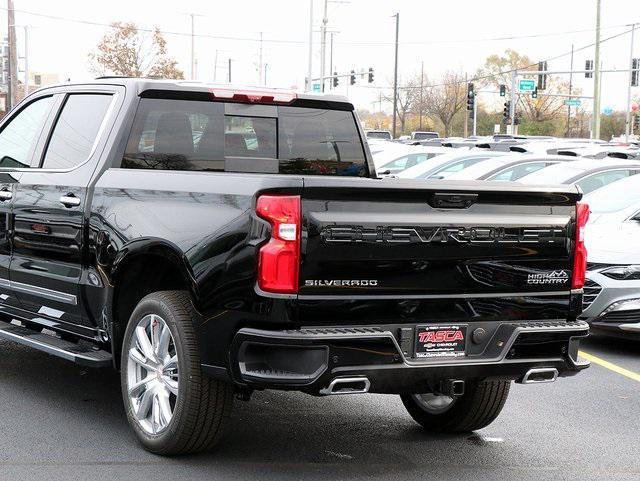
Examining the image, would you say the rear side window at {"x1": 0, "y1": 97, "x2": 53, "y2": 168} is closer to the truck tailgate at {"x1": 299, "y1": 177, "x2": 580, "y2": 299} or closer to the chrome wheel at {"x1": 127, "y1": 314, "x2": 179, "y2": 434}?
the chrome wheel at {"x1": 127, "y1": 314, "x2": 179, "y2": 434}

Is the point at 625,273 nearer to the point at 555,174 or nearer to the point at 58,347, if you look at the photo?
the point at 555,174

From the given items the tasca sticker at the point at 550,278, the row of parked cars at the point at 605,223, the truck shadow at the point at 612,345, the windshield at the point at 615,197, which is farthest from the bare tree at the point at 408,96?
the tasca sticker at the point at 550,278

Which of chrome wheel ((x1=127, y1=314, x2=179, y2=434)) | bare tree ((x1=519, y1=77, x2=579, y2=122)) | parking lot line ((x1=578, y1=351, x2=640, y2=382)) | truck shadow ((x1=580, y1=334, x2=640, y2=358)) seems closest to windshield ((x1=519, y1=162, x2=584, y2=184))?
truck shadow ((x1=580, y1=334, x2=640, y2=358))

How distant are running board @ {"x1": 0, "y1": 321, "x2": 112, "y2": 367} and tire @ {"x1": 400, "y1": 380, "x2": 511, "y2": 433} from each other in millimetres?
1889

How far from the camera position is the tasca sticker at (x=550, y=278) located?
5406 millimetres

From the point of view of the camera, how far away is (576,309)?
559cm

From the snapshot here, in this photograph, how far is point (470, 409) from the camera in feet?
20.2

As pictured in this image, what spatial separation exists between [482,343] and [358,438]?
1.19m

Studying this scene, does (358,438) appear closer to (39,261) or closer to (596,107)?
(39,261)

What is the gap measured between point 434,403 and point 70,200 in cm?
246

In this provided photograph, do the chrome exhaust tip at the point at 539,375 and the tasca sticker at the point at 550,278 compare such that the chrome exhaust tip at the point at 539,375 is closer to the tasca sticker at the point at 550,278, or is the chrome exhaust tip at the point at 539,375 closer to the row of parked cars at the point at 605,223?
the tasca sticker at the point at 550,278

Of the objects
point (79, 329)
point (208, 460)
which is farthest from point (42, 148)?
point (208, 460)

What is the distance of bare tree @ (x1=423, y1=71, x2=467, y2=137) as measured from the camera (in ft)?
346

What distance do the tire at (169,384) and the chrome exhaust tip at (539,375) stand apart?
148 centimetres
